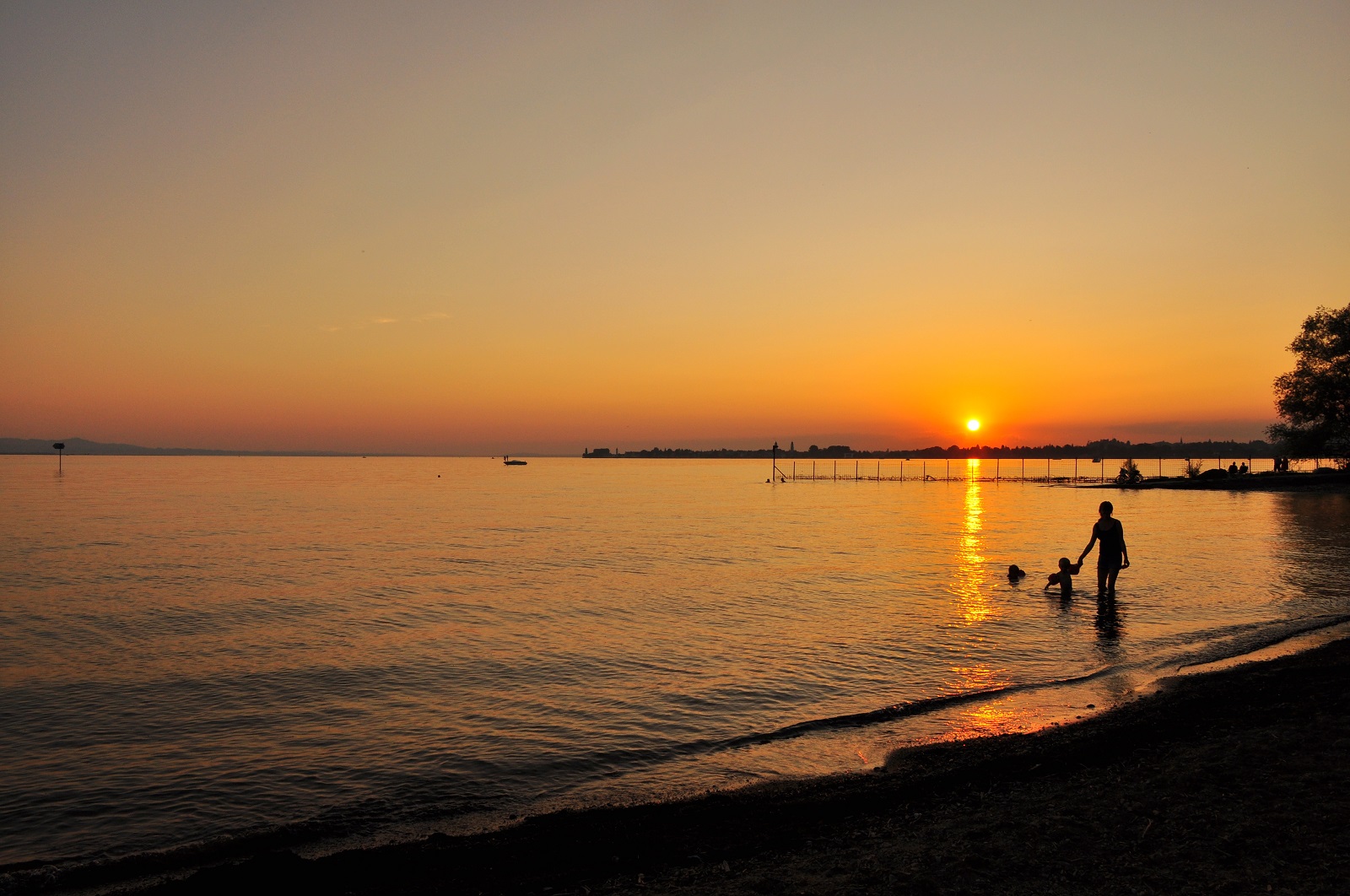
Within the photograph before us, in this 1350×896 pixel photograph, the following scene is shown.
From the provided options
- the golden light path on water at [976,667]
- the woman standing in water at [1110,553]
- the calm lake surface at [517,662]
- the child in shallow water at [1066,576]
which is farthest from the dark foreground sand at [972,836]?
the child in shallow water at [1066,576]

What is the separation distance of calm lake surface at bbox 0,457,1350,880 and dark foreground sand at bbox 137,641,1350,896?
4.35 ft

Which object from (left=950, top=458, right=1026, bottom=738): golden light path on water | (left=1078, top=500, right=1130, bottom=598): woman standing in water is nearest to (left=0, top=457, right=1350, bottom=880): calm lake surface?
(left=950, top=458, right=1026, bottom=738): golden light path on water

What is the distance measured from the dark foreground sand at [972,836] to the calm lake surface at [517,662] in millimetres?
1326

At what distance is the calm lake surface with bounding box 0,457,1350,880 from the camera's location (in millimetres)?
9898

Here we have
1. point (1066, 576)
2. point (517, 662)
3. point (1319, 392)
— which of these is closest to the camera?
point (517, 662)

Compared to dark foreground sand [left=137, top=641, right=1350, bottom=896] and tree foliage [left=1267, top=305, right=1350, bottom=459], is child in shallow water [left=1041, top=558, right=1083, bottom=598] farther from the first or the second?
tree foliage [left=1267, top=305, right=1350, bottom=459]

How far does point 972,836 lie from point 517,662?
1139 centimetres

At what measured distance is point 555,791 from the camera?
31.7ft

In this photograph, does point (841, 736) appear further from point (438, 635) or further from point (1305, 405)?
point (1305, 405)

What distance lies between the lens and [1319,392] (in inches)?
2714

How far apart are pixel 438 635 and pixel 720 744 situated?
10.6m

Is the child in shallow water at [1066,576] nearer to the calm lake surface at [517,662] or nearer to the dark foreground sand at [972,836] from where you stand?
the calm lake surface at [517,662]

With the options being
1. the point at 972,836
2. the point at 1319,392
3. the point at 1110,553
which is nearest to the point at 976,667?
the point at 1110,553

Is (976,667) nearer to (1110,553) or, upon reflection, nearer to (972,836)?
(1110,553)
